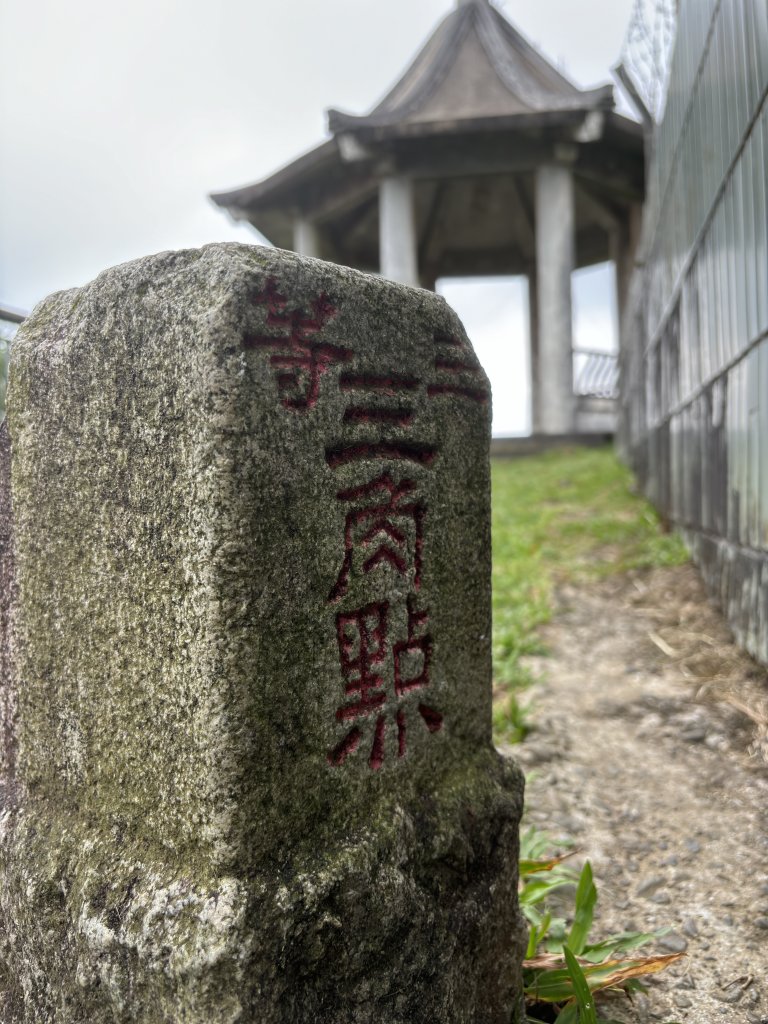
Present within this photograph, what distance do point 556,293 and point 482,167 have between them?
1683mm

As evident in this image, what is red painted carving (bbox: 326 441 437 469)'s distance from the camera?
1.35m

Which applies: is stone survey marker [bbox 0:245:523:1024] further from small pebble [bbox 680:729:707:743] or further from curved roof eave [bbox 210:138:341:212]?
curved roof eave [bbox 210:138:341:212]

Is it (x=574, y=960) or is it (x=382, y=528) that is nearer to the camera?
(x=382, y=528)

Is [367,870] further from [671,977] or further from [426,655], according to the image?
[671,977]

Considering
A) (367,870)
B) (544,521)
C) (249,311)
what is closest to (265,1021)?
(367,870)

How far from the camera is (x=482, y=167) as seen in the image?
32.2ft

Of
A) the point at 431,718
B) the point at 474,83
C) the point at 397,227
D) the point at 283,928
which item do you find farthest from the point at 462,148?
the point at 283,928

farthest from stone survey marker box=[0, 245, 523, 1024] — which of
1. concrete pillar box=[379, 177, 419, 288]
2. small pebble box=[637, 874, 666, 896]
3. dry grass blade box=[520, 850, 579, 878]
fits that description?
concrete pillar box=[379, 177, 419, 288]

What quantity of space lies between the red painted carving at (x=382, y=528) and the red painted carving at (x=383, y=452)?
0.14ft

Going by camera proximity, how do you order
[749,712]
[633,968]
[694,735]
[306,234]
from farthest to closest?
[306,234] → [694,735] → [749,712] → [633,968]

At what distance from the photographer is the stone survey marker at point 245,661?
1204 mm

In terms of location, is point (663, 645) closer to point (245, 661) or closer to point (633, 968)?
point (633, 968)

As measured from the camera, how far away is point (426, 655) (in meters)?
1.52

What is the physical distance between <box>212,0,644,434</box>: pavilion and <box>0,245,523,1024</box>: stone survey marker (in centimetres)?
868
